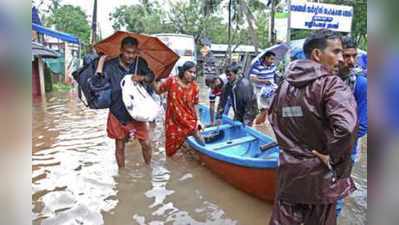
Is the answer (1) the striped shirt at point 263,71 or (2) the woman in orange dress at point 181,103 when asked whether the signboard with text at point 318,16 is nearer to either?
(1) the striped shirt at point 263,71

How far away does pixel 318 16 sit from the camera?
14.1 meters

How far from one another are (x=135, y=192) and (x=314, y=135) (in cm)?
296

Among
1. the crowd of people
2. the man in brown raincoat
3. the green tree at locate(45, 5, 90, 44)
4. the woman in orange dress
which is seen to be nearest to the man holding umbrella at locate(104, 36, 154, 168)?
the woman in orange dress

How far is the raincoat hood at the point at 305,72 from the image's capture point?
2.35 metres

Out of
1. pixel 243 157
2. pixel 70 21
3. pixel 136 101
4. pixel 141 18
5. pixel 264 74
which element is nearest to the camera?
pixel 243 157

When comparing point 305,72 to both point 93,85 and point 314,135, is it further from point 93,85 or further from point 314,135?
point 93,85

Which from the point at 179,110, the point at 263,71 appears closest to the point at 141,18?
the point at 263,71

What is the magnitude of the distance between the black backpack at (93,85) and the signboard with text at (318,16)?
9443 mm

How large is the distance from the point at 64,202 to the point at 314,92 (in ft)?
10.7

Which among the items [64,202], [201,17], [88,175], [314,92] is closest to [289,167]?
[314,92]

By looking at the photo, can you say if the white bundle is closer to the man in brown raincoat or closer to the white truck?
the man in brown raincoat

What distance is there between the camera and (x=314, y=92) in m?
2.33

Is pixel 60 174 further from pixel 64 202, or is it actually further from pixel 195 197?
pixel 195 197

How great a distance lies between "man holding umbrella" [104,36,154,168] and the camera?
5.03 metres
